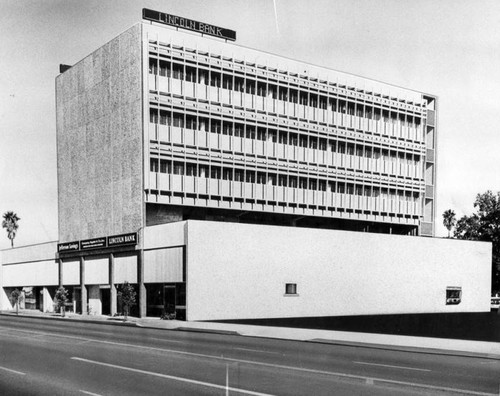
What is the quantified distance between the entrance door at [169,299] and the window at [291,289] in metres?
7.93

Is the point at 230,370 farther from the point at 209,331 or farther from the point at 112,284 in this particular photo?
the point at 112,284

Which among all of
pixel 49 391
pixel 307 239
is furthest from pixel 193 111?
pixel 49 391

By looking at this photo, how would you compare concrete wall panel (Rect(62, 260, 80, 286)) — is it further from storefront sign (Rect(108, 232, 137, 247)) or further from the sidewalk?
the sidewalk

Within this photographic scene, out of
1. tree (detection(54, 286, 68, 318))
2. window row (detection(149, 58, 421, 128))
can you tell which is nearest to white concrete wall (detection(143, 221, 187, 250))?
tree (detection(54, 286, 68, 318))

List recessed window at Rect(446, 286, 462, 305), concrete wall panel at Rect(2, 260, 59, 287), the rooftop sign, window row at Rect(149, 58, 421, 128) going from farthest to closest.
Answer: concrete wall panel at Rect(2, 260, 59, 287) → recessed window at Rect(446, 286, 462, 305) → the rooftop sign → window row at Rect(149, 58, 421, 128)

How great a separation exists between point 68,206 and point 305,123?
22527mm

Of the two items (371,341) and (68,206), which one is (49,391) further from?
(68,206)

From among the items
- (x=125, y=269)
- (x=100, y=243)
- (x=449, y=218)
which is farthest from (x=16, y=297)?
(x=449, y=218)

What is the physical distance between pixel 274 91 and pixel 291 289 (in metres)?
17.1

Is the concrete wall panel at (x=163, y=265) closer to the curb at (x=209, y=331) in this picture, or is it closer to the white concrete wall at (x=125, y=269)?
the white concrete wall at (x=125, y=269)

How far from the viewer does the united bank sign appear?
44781mm

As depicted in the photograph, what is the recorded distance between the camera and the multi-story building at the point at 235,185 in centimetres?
4212

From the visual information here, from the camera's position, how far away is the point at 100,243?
49.0 metres

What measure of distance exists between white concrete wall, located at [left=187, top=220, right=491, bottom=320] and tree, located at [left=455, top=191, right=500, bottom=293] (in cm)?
2400
